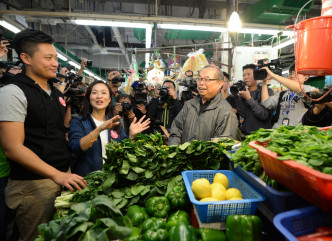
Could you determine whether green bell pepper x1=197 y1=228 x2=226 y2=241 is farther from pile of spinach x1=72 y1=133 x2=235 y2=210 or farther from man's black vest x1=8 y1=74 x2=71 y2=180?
man's black vest x1=8 y1=74 x2=71 y2=180

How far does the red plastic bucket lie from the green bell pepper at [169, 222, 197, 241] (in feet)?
3.64

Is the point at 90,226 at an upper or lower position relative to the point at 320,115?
lower

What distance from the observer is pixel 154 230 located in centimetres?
126

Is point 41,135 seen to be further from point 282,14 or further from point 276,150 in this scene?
point 282,14

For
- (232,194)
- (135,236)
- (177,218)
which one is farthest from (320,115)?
(135,236)

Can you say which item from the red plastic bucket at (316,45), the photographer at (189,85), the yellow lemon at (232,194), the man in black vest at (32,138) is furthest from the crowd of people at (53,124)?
the photographer at (189,85)

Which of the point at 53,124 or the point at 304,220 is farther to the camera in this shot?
the point at 53,124

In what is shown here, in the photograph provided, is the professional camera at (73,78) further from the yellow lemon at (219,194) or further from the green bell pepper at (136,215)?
the yellow lemon at (219,194)

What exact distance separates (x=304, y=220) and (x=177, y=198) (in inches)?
31.1

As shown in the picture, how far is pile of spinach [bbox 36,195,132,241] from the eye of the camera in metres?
1.10

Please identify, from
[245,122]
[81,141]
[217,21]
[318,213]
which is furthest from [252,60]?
[318,213]

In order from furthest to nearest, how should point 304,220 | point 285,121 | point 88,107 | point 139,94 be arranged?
point 139,94 < point 285,121 < point 88,107 < point 304,220

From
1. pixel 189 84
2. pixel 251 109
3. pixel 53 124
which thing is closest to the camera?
pixel 53 124

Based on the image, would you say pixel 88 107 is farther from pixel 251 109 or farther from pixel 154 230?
pixel 251 109
